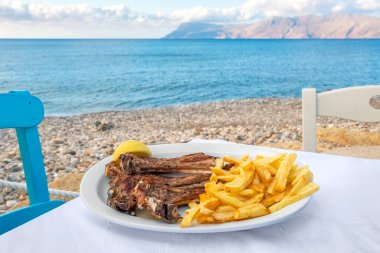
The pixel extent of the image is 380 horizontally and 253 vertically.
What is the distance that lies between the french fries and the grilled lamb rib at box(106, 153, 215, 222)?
4 centimetres

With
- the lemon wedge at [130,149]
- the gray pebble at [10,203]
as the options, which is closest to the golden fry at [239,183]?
the lemon wedge at [130,149]

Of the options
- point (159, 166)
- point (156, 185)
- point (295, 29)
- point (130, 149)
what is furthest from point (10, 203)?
point (295, 29)

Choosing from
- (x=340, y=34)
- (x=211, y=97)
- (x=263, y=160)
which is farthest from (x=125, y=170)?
(x=340, y=34)

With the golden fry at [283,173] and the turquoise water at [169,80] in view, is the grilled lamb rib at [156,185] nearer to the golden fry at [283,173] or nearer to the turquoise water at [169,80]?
the golden fry at [283,173]

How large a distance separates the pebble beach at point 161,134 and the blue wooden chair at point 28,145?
11.7 ft

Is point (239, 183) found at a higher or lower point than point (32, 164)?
higher

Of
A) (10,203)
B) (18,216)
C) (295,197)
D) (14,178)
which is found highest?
(295,197)

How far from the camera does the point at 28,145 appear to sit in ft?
5.74

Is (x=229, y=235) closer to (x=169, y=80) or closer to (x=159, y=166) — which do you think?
Result: (x=159, y=166)

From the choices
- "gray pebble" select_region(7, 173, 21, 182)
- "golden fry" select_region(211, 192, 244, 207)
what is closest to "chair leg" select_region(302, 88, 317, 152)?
"golden fry" select_region(211, 192, 244, 207)

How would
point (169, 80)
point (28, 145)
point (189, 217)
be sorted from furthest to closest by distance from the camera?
1. point (169, 80)
2. point (28, 145)
3. point (189, 217)

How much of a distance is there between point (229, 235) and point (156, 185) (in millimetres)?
200

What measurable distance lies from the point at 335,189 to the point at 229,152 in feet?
1.34

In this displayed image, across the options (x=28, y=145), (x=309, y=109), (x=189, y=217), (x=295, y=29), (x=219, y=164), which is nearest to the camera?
(x=189, y=217)
